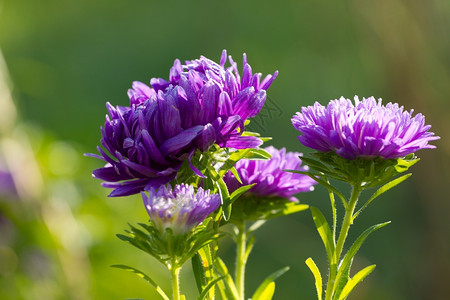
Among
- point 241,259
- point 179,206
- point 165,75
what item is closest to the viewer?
point 179,206

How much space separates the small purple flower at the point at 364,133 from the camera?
0.39 meters

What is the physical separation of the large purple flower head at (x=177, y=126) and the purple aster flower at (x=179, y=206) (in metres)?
0.01

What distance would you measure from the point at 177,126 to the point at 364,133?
13 centimetres

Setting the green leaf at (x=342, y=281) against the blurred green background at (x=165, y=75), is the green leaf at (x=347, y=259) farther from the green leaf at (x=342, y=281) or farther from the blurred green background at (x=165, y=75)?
the blurred green background at (x=165, y=75)

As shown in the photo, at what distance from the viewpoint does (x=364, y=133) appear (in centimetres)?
40

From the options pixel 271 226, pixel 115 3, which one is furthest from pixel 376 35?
pixel 115 3

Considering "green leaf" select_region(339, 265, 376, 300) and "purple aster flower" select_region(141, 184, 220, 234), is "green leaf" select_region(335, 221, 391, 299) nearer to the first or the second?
"green leaf" select_region(339, 265, 376, 300)

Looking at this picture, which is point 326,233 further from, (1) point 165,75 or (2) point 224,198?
(1) point 165,75

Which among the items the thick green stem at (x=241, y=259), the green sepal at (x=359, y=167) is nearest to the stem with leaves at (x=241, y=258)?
the thick green stem at (x=241, y=259)

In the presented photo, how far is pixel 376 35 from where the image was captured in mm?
2180

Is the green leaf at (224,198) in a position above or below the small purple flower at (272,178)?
below

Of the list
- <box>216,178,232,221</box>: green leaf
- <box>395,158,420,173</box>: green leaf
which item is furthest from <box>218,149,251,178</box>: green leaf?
<box>395,158,420,173</box>: green leaf

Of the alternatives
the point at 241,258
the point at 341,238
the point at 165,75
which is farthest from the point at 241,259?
the point at 165,75

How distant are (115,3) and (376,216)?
2.44m
